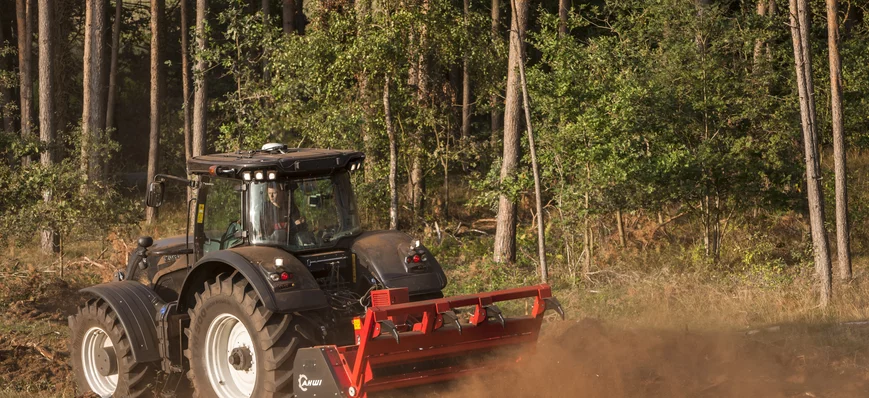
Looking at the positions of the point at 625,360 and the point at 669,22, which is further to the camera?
the point at 669,22

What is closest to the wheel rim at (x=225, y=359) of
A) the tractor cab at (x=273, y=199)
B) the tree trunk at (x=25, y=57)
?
the tractor cab at (x=273, y=199)

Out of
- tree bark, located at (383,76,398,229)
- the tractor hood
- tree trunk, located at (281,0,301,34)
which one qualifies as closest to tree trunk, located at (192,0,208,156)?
tree bark, located at (383,76,398,229)

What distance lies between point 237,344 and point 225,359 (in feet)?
0.76

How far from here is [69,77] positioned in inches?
1190

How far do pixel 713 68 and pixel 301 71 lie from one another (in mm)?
7360

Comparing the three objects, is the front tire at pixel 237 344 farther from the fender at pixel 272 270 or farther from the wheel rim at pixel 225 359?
the fender at pixel 272 270

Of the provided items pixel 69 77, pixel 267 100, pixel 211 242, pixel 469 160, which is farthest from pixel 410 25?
pixel 69 77

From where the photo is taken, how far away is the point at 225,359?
7.73 metres

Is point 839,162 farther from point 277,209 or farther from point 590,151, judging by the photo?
point 277,209

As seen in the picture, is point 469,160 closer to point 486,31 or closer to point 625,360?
point 486,31

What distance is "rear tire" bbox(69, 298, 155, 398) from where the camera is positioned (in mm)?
8492

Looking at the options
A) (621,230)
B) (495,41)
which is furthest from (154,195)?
(495,41)

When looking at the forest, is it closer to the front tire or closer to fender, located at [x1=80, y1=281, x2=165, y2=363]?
fender, located at [x1=80, y1=281, x2=165, y2=363]

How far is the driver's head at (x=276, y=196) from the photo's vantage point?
777cm
